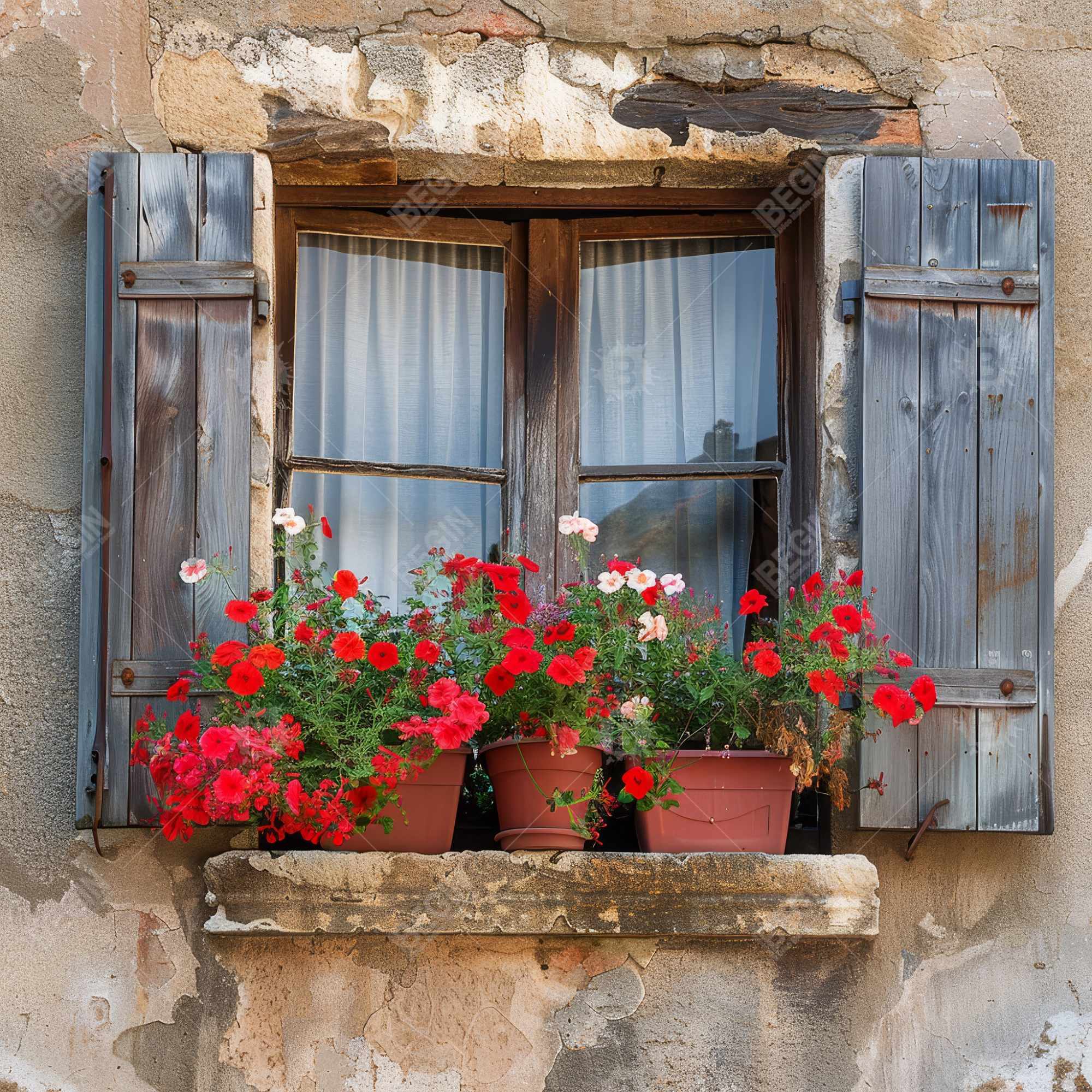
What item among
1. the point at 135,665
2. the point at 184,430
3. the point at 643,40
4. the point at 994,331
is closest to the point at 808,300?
the point at 994,331

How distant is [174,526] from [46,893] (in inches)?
30.7

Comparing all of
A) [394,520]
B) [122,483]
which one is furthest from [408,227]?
[122,483]

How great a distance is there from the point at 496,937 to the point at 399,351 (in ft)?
4.80

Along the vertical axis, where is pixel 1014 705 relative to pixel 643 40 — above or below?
below

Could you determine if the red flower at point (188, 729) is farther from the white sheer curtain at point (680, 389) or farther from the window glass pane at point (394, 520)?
the white sheer curtain at point (680, 389)

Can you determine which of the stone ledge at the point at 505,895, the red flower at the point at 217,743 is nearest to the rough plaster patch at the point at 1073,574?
the stone ledge at the point at 505,895

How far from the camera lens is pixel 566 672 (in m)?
2.75

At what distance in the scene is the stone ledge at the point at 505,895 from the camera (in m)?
2.88

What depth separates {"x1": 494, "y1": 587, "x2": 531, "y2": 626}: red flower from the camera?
283 cm

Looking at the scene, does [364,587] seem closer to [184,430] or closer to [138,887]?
[184,430]

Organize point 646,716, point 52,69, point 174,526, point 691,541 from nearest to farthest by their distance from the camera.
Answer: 1. point 646,716
2. point 174,526
3. point 52,69
4. point 691,541

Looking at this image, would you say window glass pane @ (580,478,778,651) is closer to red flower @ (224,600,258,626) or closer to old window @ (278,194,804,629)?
old window @ (278,194,804,629)

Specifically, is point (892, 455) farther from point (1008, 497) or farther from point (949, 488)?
point (1008, 497)

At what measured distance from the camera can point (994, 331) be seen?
3.21 meters
